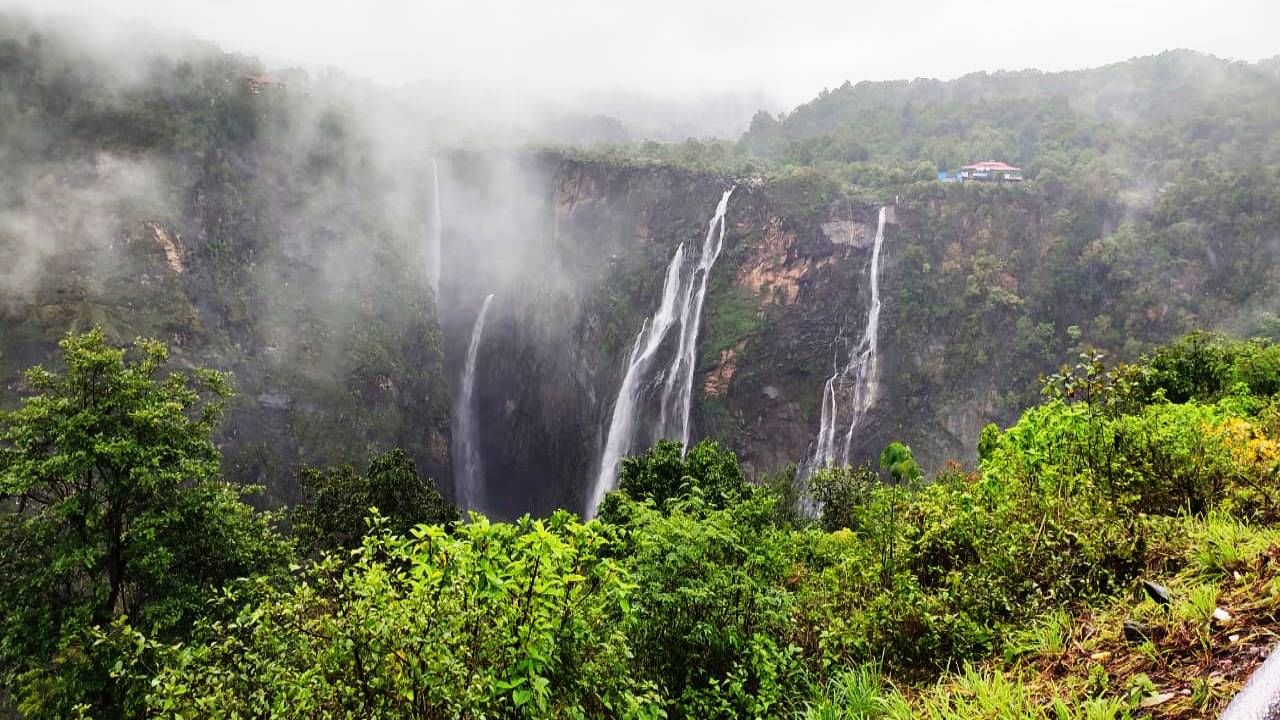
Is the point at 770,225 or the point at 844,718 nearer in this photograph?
the point at 844,718

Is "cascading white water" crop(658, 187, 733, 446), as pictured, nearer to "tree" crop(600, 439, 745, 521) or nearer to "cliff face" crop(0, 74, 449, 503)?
"cliff face" crop(0, 74, 449, 503)

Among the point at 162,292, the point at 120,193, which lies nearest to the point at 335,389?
the point at 162,292

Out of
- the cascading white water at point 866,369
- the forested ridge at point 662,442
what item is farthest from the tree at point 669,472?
the cascading white water at point 866,369

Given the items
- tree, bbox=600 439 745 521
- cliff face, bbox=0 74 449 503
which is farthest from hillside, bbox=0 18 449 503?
tree, bbox=600 439 745 521

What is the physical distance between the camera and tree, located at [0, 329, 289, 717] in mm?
8586

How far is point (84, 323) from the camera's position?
2848 cm

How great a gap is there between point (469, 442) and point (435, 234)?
18.6 meters

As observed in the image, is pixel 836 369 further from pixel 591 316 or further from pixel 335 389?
pixel 335 389

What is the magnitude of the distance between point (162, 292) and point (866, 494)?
35058 millimetres

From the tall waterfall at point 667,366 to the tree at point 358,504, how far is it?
17274 millimetres

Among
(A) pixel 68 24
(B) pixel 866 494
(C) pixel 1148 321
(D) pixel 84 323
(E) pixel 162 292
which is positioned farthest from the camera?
(A) pixel 68 24

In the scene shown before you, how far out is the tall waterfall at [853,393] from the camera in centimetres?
3559

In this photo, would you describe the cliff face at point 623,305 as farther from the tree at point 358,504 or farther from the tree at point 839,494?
the tree at point 358,504

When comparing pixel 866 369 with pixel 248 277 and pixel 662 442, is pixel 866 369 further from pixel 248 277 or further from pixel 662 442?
pixel 248 277
